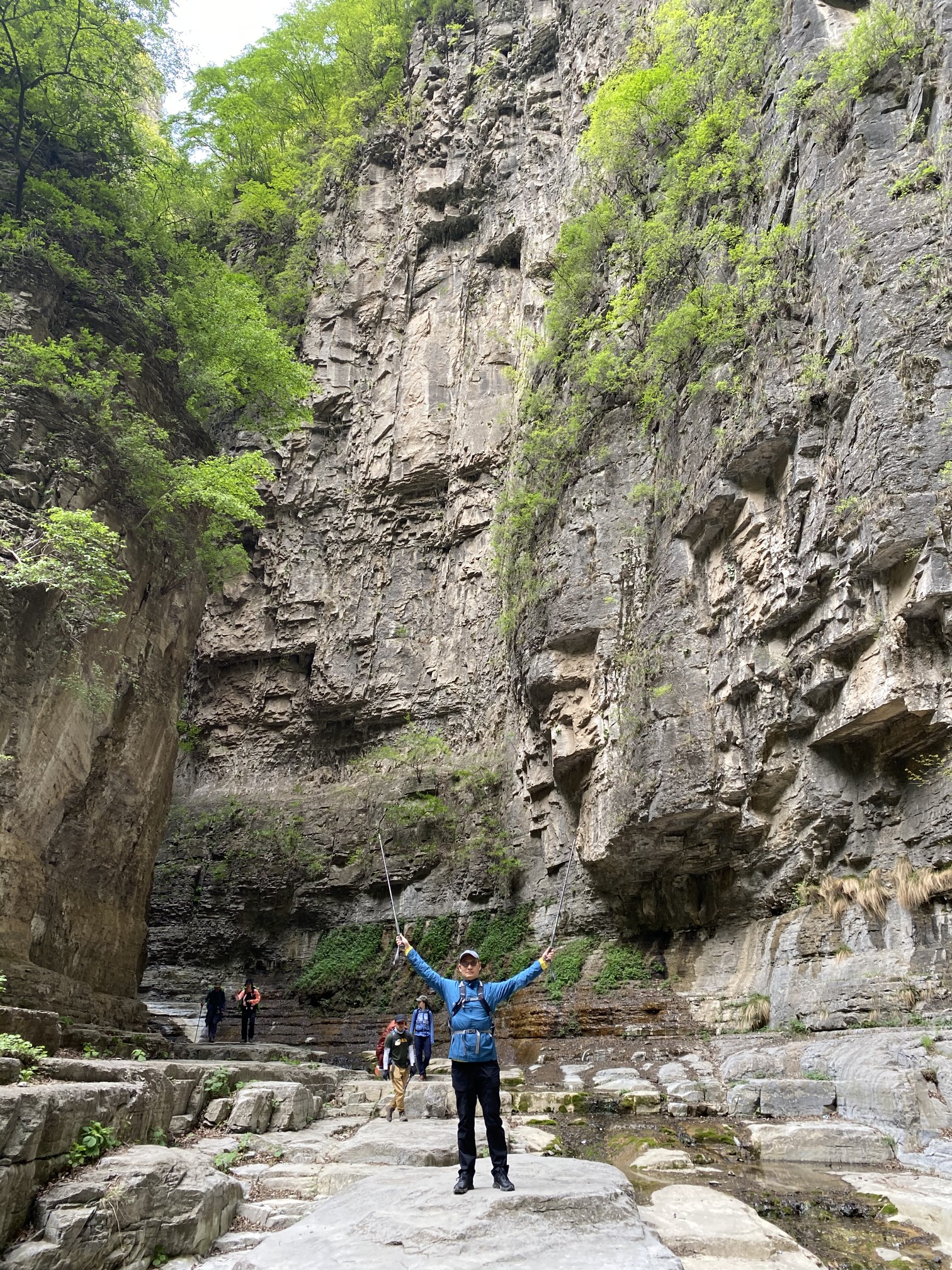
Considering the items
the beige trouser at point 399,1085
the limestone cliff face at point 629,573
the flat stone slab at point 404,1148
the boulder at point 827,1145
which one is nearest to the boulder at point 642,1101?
the limestone cliff face at point 629,573

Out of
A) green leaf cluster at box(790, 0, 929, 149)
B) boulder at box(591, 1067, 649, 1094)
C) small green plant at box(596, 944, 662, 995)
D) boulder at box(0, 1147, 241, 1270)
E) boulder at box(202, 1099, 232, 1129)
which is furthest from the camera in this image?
small green plant at box(596, 944, 662, 995)

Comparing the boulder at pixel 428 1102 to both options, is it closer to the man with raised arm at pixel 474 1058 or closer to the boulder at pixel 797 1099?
the boulder at pixel 797 1099

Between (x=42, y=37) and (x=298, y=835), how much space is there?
62.9 ft

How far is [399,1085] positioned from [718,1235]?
17.2 feet

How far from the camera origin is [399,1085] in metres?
9.08

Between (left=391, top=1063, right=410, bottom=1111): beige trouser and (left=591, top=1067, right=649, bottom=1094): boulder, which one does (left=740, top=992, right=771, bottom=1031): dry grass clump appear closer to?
(left=591, top=1067, right=649, bottom=1094): boulder

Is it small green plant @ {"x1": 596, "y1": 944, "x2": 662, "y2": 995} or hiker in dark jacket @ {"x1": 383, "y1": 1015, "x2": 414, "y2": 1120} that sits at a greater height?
small green plant @ {"x1": 596, "y1": 944, "x2": 662, "y2": 995}

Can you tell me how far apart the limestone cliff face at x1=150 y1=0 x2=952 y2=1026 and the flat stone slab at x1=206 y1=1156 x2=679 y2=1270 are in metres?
7.00

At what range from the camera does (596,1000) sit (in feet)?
49.9

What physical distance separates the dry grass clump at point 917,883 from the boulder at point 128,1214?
8.59 m

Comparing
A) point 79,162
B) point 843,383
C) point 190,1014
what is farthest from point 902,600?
point 190,1014

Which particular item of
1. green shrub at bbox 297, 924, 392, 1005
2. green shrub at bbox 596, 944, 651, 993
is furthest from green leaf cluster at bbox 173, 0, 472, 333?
green shrub at bbox 596, 944, 651, 993

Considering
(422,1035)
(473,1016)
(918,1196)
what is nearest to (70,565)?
(422,1035)

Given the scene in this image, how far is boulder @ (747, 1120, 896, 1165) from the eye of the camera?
6.78 meters
